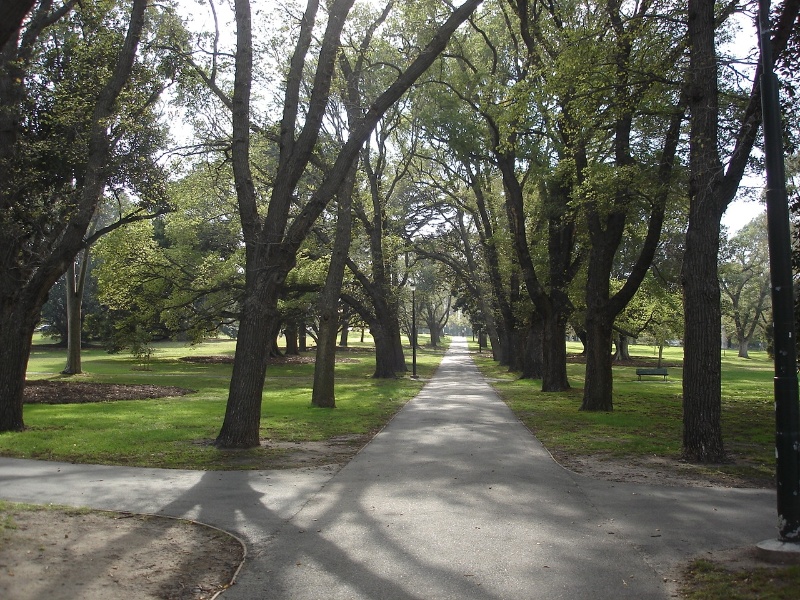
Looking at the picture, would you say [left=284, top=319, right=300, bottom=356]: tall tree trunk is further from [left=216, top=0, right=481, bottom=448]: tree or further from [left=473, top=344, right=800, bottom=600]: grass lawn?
[left=216, top=0, right=481, bottom=448]: tree

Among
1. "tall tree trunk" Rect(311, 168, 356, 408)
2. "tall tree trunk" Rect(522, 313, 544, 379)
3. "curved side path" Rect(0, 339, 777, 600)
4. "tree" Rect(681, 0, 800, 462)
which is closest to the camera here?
"curved side path" Rect(0, 339, 777, 600)

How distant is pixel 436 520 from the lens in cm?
675

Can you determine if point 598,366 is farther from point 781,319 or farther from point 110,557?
point 110,557

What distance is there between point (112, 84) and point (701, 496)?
11.9 metres

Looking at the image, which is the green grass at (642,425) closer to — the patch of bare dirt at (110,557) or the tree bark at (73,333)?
the patch of bare dirt at (110,557)

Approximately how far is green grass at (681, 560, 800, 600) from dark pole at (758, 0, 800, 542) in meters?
0.62

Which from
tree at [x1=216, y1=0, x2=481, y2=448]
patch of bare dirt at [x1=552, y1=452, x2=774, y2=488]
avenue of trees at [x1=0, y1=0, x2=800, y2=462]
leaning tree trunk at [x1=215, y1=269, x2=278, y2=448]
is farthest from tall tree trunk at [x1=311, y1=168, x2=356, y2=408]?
patch of bare dirt at [x1=552, y1=452, x2=774, y2=488]

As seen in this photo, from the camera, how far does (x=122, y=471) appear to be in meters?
9.05

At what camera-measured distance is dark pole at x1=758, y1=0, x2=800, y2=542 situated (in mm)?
5504

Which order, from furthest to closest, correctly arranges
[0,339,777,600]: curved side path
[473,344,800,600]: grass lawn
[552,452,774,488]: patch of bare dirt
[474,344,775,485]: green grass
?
[474,344,775,485]: green grass
[552,452,774,488]: patch of bare dirt
[0,339,777,600]: curved side path
[473,344,800,600]: grass lawn

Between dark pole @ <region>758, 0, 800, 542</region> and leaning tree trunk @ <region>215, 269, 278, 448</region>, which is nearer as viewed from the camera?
dark pole @ <region>758, 0, 800, 542</region>

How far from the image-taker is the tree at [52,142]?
12547mm

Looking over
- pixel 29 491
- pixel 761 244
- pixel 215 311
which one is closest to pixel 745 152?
pixel 29 491

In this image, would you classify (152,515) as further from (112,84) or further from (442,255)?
(442,255)
